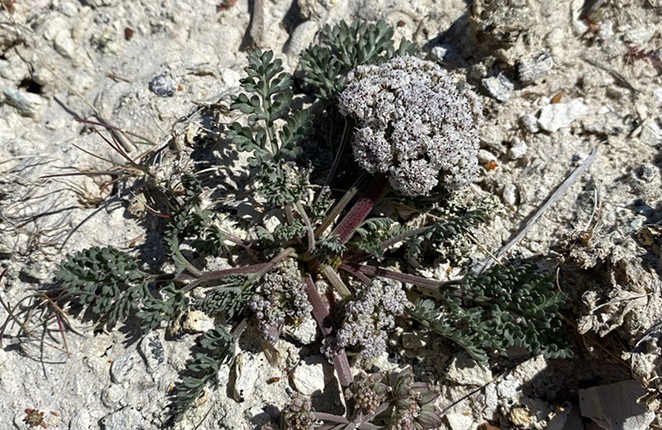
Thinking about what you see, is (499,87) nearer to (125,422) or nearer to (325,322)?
(325,322)

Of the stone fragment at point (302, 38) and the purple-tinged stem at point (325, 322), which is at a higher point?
the stone fragment at point (302, 38)

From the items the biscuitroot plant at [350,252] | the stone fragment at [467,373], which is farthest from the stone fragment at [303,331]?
the stone fragment at [467,373]

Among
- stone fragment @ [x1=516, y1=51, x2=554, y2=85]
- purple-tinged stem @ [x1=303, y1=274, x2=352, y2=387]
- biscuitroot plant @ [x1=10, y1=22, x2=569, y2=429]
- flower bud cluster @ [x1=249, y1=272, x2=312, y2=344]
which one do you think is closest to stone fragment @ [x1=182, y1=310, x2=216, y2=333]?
biscuitroot plant @ [x1=10, y1=22, x2=569, y2=429]

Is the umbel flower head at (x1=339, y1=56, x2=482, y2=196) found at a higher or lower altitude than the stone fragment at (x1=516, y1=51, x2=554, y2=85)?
lower

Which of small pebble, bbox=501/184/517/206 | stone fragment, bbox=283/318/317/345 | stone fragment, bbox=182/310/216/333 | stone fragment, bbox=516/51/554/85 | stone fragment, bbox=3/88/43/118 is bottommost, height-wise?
stone fragment, bbox=283/318/317/345

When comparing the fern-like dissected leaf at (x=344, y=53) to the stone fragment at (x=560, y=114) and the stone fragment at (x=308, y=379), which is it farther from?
the stone fragment at (x=308, y=379)

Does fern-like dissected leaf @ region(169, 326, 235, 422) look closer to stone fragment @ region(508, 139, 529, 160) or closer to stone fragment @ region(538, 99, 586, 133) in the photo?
stone fragment @ region(508, 139, 529, 160)
